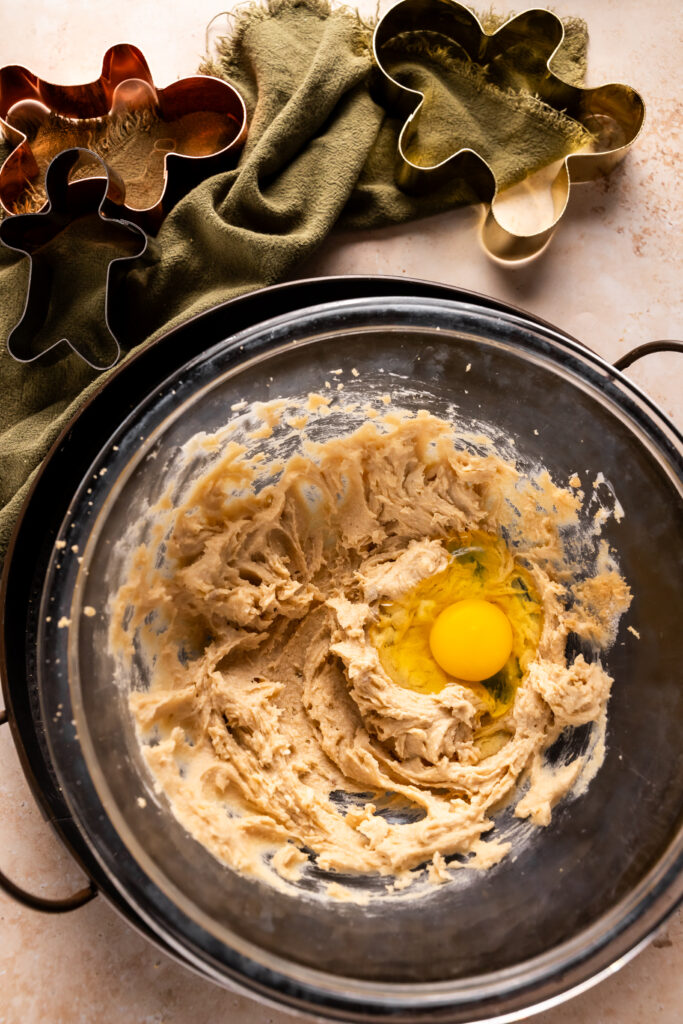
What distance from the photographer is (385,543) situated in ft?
5.85

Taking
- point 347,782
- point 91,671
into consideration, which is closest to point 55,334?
point 91,671

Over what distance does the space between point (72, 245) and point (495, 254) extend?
1032 mm

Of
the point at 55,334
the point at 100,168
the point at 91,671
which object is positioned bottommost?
the point at 91,671

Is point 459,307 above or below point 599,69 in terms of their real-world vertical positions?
below

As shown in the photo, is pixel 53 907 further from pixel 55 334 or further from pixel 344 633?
pixel 55 334

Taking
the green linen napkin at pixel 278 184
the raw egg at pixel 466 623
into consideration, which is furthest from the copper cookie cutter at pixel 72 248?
the raw egg at pixel 466 623

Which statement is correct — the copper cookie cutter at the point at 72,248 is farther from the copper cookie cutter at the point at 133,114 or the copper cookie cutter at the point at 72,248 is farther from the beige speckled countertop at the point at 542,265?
the beige speckled countertop at the point at 542,265

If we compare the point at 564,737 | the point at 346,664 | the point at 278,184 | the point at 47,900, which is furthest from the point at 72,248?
the point at 564,737

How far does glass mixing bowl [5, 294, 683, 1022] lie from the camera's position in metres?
1.28

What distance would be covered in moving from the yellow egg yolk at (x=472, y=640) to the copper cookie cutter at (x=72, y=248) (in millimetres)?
985

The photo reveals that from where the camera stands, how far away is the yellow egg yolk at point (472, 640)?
169cm

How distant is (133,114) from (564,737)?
5.78 ft

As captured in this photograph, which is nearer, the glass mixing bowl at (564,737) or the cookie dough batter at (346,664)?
the glass mixing bowl at (564,737)

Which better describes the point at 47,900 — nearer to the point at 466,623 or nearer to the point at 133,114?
the point at 466,623
